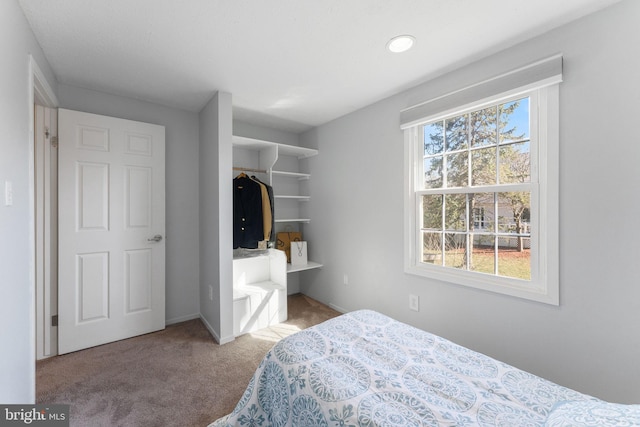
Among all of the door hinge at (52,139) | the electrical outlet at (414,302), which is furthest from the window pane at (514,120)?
the door hinge at (52,139)

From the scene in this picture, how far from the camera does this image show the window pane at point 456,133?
209cm

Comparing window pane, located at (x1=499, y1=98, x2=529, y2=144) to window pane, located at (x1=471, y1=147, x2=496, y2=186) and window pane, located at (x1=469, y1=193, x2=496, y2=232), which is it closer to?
window pane, located at (x1=471, y1=147, x2=496, y2=186)

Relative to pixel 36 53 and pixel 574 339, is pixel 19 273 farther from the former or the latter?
pixel 574 339

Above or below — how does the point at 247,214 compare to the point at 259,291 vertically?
above

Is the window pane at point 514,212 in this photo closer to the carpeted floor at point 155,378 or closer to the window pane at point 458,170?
the window pane at point 458,170

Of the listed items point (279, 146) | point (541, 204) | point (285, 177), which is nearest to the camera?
point (541, 204)

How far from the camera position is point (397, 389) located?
3.34ft

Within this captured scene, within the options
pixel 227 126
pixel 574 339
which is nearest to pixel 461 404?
pixel 574 339

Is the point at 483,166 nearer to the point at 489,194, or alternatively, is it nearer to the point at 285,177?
the point at 489,194

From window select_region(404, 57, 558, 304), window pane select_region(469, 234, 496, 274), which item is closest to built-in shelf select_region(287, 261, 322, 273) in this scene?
window select_region(404, 57, 558, 304)

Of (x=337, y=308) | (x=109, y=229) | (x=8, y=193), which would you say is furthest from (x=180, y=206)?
(x=337, y=308)

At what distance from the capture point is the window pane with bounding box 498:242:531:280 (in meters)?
1.76

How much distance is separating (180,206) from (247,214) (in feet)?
2.42

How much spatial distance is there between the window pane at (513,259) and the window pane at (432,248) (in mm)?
439
